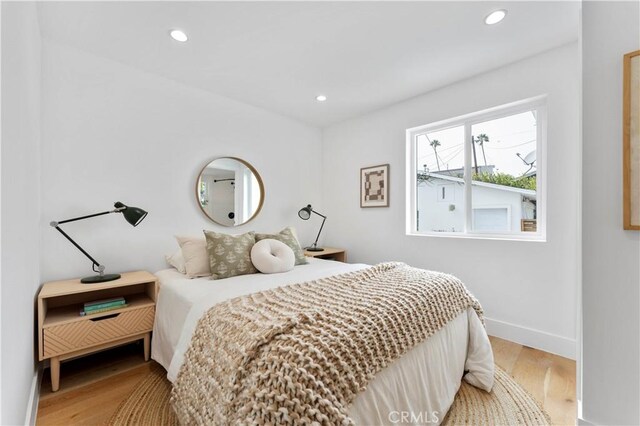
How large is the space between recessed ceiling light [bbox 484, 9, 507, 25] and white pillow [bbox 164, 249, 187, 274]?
2.91m

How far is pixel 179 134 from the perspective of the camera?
2.67m

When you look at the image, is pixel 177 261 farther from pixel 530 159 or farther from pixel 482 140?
pixel 530 159

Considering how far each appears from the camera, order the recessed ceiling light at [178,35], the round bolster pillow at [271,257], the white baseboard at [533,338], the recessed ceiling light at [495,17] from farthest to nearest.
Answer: the round bolster pillow at [271,257]
the white baseboard at [533,338]
the recessed ceiling light at [178,35]
the recessed ceiling light at [495,17]

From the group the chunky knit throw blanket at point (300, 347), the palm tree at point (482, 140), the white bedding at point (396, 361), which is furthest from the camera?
the palm tree at point (482, 140)

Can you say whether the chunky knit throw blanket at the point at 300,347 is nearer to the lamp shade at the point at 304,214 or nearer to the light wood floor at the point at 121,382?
the light wood floor at the point at 121,382

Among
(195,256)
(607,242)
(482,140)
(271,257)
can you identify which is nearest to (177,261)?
(195,256)

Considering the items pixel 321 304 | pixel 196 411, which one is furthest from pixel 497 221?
pixel 196 411

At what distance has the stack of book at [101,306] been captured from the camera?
184 cm

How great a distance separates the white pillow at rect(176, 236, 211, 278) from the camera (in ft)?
7.28

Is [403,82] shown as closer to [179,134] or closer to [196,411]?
[179,134]

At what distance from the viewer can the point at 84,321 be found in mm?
1781

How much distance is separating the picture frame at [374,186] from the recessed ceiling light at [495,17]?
5.43 ft

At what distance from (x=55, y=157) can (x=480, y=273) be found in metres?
3.66

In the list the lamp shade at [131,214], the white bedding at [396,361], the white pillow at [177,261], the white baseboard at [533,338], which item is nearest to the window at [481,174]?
the white baseboard at [533,338]
